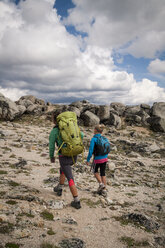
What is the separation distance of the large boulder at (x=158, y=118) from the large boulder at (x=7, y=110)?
28674 mm

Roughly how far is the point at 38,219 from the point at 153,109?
40.1 meters

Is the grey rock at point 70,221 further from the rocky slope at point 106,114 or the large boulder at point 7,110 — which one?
the rocky slope at point 106,114

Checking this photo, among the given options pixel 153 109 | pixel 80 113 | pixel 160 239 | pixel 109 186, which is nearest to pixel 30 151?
pixel 109 186

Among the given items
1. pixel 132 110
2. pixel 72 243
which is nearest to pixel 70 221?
pixel 72 243

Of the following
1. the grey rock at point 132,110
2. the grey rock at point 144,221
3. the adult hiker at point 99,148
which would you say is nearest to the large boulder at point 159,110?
the grey rock at point 132,110

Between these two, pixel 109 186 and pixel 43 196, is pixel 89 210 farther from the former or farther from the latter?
pixel 109 186

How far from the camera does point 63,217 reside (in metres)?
5.84

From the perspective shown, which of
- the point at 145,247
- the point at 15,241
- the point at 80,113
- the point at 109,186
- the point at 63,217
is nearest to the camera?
the point at 15,241

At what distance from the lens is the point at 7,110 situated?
3134cm

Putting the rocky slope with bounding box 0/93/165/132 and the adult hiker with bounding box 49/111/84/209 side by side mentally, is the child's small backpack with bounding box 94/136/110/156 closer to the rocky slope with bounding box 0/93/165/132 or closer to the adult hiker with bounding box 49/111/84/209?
the adult hiker with bounding box 49/111/84/209

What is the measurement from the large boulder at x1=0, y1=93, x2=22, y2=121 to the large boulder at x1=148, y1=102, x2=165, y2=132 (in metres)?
28.7

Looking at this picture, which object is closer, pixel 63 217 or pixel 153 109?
pixel 63 217

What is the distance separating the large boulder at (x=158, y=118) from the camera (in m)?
37.1

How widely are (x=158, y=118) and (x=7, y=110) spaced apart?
101 ft
